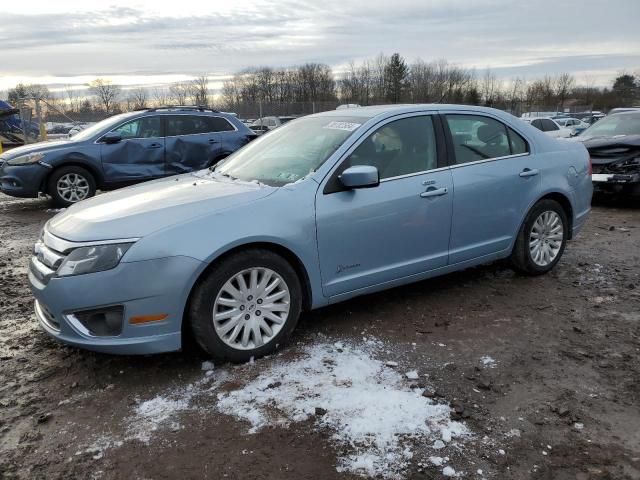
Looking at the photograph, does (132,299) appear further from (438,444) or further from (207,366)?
(438,444)

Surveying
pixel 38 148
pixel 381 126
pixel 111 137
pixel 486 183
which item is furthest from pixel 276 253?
pixel 38 148

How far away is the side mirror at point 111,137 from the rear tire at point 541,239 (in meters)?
7.16

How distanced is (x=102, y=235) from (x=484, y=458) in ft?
8.07

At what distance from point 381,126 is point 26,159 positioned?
7096 mm

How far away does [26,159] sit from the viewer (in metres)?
8.97

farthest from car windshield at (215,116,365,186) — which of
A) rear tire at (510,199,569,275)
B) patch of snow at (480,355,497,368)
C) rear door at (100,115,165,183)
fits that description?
rear door at (100,115,165,183)

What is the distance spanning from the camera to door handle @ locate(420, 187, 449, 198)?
4238 millimetres

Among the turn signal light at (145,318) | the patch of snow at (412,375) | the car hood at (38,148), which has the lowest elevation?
the patch of snow at (412,375)

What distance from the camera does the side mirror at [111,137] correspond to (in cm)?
950

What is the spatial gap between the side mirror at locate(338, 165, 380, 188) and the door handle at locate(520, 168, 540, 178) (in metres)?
1.80

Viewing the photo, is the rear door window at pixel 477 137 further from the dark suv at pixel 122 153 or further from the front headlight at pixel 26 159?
the front headlight at pixel 26 159

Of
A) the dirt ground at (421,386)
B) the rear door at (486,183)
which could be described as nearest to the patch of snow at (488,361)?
the dirt ground at (421,386)

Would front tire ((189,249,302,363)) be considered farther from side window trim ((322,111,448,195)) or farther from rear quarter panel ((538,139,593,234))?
rear quarter panel ((538,139,593,234))

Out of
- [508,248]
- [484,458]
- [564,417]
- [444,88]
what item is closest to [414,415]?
[484,458]
